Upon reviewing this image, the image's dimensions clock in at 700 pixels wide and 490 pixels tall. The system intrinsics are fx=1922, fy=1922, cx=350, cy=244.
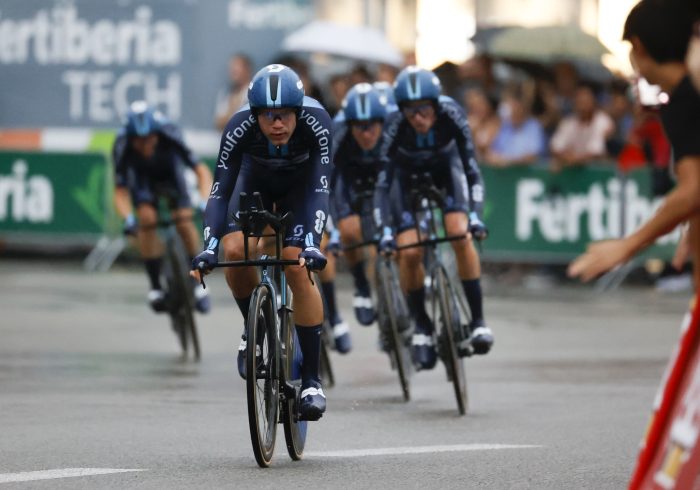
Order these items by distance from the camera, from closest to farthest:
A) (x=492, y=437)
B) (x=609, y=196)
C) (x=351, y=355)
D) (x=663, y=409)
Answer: (x=663, y=409) < (x=492, y=437) < (x=351, y=355) < (x=609, y=196)

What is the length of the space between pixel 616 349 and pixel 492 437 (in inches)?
220

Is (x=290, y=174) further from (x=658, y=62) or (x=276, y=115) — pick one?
(x=658, y=62)

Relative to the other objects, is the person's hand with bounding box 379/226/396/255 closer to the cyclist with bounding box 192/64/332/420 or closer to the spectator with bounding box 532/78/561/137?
the cyclist with bounding box 192/64/332/420

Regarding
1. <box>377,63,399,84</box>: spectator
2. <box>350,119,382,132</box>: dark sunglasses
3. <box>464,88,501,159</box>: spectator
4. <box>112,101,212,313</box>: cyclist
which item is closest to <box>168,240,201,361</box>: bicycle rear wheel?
<box>112,101,212,313</box>: cyclist

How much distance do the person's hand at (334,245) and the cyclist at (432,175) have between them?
79 centimetres

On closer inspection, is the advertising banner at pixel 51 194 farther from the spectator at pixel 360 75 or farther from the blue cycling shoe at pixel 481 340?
the blue cycling shoe at pixel 481 340

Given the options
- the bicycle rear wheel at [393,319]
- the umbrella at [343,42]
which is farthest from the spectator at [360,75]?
the bicycle rear wheel at [393,319]

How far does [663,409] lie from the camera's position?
598 centimetres

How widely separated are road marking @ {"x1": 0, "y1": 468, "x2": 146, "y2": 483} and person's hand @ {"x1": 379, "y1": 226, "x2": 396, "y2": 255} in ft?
12.7

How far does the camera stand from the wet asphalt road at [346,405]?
8.79 metres

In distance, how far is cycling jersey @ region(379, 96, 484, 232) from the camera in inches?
482

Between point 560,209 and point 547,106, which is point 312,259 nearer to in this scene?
point 560,209

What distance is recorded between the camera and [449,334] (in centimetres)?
1168

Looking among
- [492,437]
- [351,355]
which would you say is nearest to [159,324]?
[351,355]
